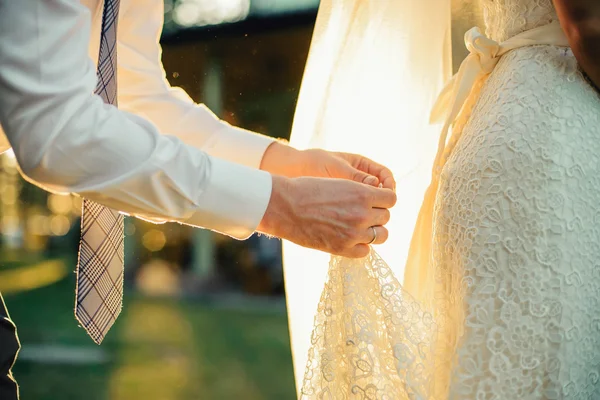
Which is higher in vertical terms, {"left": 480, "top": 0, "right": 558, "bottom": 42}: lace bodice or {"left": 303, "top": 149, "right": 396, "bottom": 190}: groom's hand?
{"left": 480, "top": 0, "right": 558, "bottom": 42}: lace bodice

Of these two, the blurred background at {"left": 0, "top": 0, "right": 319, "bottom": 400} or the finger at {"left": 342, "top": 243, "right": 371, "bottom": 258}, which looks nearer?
the finger at {"left": 342, "top": 243, "right": 371, "bottom": 258}

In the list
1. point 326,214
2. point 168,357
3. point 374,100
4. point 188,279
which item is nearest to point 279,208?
point 326,214

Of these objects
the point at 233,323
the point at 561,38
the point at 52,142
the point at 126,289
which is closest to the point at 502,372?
the point at 561,38

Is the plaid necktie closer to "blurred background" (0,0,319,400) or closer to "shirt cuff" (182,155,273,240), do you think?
"shirt cuff" (182,155,273,240)

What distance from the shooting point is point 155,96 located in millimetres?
1475

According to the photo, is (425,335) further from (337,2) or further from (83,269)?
(337,2)

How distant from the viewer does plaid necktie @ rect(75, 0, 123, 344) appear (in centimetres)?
108

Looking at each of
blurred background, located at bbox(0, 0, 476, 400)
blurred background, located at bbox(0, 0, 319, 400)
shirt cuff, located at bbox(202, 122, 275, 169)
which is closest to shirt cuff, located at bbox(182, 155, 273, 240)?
shirt cuff, located at bbox(202, 122, 275, 169)

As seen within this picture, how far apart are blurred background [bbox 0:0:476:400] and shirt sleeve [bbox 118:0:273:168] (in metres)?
0.60

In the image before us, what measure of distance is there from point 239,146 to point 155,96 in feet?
0.78

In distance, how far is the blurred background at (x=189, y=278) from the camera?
5024mm

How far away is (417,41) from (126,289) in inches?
380

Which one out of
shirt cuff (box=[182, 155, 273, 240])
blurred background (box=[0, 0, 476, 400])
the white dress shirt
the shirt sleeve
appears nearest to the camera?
the white dress shirt

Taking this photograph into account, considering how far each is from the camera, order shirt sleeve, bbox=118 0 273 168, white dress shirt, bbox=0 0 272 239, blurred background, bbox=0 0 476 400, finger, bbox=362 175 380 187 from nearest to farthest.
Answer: white dress shirt, bbox=0 0 272 239
finger, bbox=362 175 380 187
shirt sleeve, bbox=118 0 273 168
blurred background, bbox=0 0 476 400
